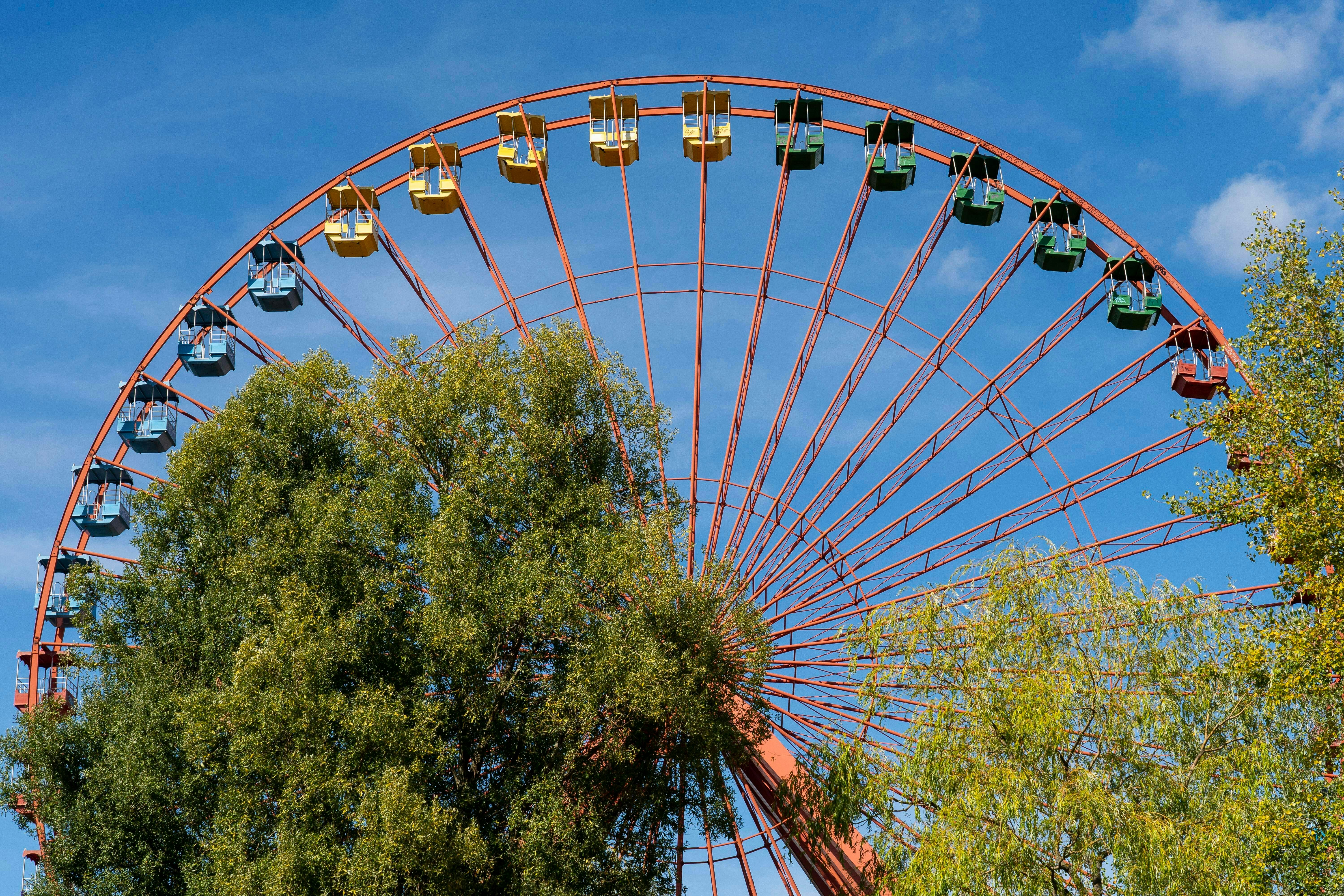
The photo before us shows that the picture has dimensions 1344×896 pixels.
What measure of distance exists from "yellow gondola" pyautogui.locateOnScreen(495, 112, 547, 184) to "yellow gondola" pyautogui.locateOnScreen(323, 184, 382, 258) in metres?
3.31

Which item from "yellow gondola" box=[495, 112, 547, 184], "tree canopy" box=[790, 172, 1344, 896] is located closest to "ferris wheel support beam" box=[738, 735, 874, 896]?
"tree canopy" box=[790, 172, 1344, 896]

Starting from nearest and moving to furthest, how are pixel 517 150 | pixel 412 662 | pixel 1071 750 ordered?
pixel 1071 750 → pixel 412 662 → pixel 517 150

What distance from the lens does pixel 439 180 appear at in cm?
2753

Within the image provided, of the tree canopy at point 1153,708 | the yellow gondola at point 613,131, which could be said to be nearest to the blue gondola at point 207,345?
the yellow gondola at point 613,131

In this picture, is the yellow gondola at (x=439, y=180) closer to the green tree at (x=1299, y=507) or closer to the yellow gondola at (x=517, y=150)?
the yellow gondola at (x=517, y=150)

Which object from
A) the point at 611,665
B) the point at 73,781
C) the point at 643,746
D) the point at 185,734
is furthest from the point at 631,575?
the point at 73,781

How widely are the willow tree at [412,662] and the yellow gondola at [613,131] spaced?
20.9 feet

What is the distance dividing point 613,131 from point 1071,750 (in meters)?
17.1

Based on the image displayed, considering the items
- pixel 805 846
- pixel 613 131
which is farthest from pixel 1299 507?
pixel 613 131

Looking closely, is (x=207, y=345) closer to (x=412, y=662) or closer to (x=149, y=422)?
(x=149, y=422)

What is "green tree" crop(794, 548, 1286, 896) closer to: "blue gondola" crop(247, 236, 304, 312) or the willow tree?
the willow tree

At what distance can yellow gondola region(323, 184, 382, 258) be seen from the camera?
27.7m

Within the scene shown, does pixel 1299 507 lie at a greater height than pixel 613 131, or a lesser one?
lesser

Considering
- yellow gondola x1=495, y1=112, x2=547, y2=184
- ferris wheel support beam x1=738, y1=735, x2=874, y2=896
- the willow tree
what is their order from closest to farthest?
the willow tree, ferris wheel support beam x1=738, y1=735, x2=874, y2=896, yellow gondola x1=495, y1=112, x2=547, y2=184
